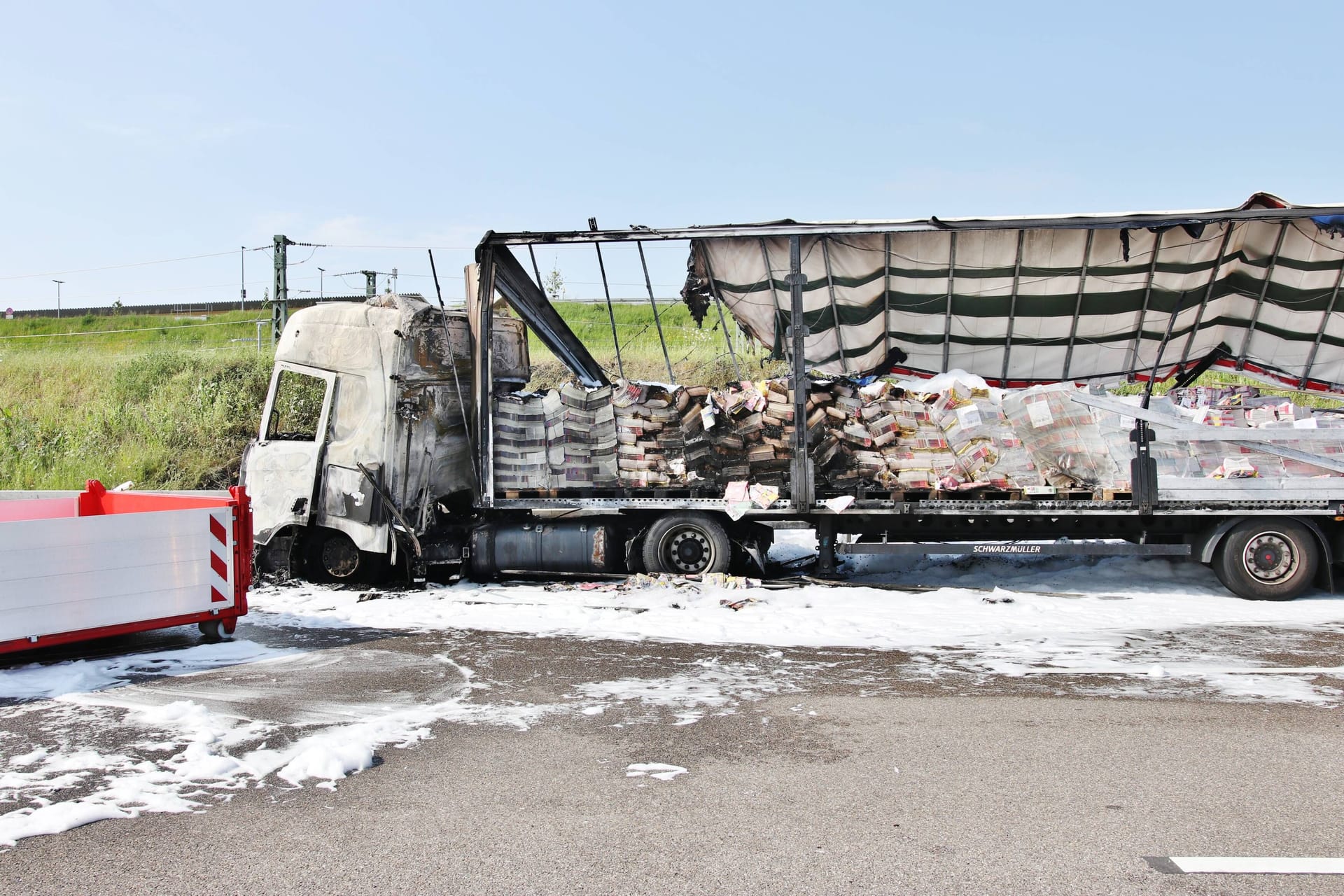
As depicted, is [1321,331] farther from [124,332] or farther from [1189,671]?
[124,332]

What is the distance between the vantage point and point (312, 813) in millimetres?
4383

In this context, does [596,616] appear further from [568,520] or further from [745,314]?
[745,314]

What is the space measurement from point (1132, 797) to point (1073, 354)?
8.66 meters

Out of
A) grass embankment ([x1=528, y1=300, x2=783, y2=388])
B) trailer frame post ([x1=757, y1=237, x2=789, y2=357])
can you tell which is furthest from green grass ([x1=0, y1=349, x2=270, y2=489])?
trailer frame post ([x1=757, y1=237, x2=789, y2=357])

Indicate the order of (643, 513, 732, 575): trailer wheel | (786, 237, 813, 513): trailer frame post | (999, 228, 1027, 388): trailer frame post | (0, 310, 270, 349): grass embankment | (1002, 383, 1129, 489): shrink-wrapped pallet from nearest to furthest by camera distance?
(1002, 383, 1129, 489): shrink-wrapped pallet → (786, 237, 813, 513): trailer frame post → (643, 513, 732, 575): trailer wheel → (999, 228, 1027, 388): trailer frame post → (0, 310, 270, 349): grass embankment

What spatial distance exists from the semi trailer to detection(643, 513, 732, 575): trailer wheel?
0.08 ft

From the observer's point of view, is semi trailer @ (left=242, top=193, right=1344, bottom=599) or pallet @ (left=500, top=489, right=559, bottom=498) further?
pallet @ (left=500, top=489, right=559, bottom=498)

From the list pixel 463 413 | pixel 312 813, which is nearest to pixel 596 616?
pixel 463 413

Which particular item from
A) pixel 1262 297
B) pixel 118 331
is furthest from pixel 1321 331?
pixel 118 331

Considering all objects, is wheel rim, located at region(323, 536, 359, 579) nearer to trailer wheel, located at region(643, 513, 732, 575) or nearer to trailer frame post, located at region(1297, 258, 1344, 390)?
trailer wheel, located at region(643, 513, 732, 575)

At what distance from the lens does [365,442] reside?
1027 centimetres

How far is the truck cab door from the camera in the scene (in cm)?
1041

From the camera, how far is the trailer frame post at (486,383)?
10.4m

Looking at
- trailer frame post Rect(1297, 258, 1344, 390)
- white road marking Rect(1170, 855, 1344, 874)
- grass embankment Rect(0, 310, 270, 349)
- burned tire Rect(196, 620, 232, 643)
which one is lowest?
white road marking Rect(1170, 855, 1344, 874)
